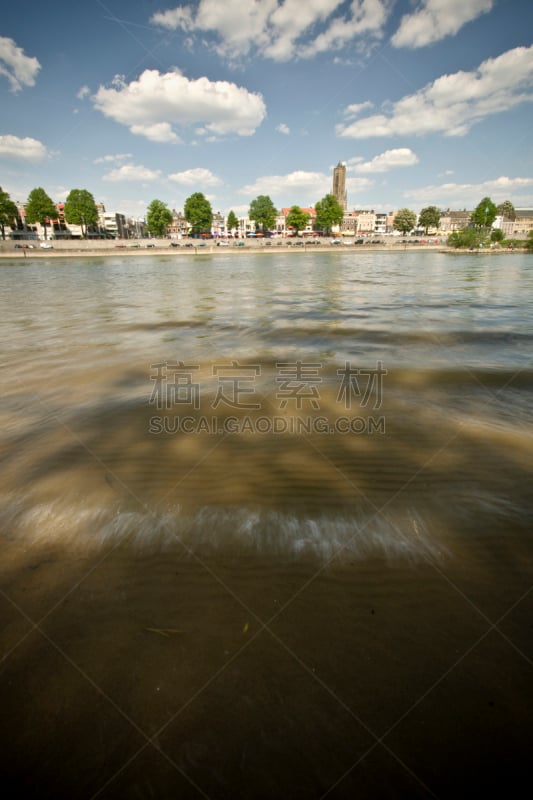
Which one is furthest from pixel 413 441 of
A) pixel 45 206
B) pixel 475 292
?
pixel 45 206

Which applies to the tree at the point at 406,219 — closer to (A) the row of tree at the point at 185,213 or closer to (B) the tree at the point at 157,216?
(A) the row of tree at the point at 185,213

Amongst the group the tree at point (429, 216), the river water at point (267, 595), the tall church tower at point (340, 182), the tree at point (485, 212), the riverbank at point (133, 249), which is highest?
the tall church tower at point (340, 182)

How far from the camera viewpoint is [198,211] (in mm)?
99938

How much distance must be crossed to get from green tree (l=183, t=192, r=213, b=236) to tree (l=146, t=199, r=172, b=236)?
560 cm

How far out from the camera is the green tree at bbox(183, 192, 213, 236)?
99188 millimetres

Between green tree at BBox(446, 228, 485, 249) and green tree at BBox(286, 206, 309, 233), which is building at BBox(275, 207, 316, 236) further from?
green tree at BBox(446, 228, 485, 249)

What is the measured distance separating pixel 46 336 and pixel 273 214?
408ft

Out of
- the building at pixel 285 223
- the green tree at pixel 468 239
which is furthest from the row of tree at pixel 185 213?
the green tree at pixel 468 239

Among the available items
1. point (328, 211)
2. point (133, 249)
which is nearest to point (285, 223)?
point (328, 211)

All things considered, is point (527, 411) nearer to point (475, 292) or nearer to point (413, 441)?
point (413, 441)

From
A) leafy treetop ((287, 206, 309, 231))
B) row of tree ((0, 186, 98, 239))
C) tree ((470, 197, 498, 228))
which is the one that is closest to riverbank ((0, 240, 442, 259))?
row of tree ((0, 186, 98, 239))

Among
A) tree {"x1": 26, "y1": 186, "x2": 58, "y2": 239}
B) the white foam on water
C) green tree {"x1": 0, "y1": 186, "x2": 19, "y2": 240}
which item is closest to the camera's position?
the white foam on water

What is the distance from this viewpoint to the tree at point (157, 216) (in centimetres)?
10031

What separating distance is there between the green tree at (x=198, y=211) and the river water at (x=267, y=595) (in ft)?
360
